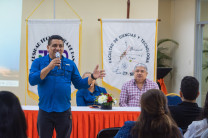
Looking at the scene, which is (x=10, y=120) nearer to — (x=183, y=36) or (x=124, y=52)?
(x=124, y=52)

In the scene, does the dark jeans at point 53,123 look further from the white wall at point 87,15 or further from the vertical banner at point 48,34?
the white wall at point 87,15

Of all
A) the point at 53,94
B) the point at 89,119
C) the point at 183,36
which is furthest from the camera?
the point at 183,36

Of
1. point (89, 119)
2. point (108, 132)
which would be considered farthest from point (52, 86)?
point (89, 119)

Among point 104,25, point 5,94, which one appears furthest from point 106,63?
point 5,94

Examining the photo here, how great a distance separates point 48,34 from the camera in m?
4.85

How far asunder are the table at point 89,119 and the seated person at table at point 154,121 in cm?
167

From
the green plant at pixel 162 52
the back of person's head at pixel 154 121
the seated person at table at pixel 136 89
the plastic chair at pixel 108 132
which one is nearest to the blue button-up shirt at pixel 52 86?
the plastic chair at pixel 108 132

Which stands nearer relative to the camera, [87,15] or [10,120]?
[10,120]

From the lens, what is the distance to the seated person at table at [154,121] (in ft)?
5.13

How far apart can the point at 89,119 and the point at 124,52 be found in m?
1.92

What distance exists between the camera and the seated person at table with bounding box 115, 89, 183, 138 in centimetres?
156

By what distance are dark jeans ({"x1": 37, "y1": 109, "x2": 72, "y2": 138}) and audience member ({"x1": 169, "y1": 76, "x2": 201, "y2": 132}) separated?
3.15 ft

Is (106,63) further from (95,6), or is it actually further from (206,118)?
(206,118)

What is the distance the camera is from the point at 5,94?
125 centimetres
